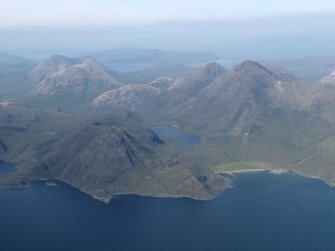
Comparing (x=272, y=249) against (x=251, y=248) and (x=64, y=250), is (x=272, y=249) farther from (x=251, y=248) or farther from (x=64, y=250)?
(x=64, y=250)

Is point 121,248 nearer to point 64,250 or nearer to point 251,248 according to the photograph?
point 64,250

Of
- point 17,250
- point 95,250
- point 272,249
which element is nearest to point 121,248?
point 95,250


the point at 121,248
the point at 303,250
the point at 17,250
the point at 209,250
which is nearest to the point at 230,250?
the point at 209,250

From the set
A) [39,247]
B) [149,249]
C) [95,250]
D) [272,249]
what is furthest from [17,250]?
[272,249]

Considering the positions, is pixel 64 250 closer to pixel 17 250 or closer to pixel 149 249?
pixel 17 250

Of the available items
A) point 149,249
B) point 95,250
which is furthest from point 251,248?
point 95,250

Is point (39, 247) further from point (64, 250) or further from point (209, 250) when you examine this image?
point (209, 250)
